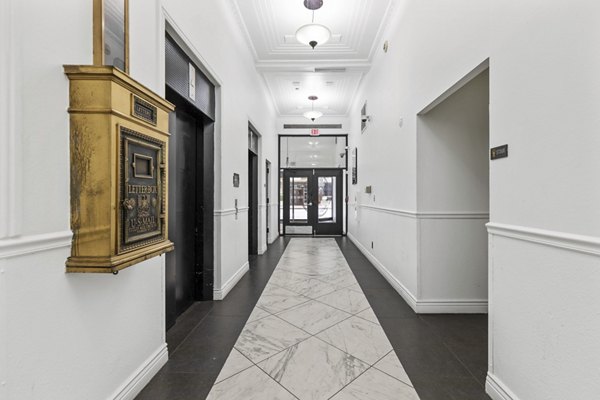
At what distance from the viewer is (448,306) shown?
296 cm

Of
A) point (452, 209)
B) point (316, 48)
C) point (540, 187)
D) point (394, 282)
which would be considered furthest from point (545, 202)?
point (316, 48)

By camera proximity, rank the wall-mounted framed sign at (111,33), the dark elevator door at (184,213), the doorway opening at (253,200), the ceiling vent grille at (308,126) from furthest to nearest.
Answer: the ceiling vent grille at (308,126) < the doorway opening at (253,200) < the dark elevator door at (184,213) < the wall-mounted framed sign at (111,33)

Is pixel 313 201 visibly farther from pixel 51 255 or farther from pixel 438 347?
pixel 51 255

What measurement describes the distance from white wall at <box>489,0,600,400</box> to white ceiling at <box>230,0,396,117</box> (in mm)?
2503

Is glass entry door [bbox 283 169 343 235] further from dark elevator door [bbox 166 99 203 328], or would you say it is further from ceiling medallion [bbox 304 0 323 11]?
dark elevator door [bbox 166 99 203 328]

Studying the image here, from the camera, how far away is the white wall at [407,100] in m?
2.16

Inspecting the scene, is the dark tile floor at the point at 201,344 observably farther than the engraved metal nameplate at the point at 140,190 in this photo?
Yes

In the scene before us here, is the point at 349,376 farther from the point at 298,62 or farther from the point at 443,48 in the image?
the point at 298,62

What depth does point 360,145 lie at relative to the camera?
6.39 metres

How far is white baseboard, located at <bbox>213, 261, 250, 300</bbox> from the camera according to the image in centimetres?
333

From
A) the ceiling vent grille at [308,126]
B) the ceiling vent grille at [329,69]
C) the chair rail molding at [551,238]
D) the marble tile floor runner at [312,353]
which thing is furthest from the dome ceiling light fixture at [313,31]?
the ceiling vent grille at [308,126]

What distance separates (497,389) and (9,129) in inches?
103

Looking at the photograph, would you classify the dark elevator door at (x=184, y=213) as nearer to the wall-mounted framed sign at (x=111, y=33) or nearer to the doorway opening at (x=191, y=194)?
the doorway opening at (x=191, y=194)

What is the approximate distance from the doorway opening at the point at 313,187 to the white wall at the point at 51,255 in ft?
22.6
